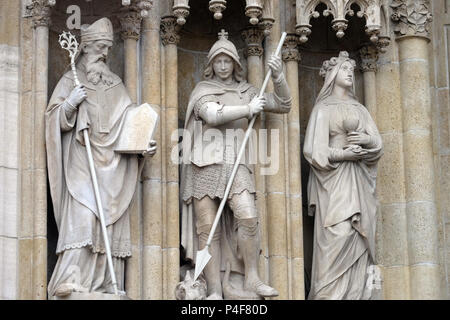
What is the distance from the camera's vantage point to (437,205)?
20.8m

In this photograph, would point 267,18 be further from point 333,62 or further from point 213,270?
point 213,270

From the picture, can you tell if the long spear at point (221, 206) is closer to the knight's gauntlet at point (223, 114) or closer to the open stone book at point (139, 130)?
the knight's gauntlet at point (223, 114)

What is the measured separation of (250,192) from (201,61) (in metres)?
2.04

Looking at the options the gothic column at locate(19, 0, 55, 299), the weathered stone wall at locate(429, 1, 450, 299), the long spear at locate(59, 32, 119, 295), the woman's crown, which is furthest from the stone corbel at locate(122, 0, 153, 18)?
the weathered stone wall at locate(429, 1, 450, 299)

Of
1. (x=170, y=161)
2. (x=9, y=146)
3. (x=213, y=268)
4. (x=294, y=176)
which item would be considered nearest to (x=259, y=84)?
(x=294, y=176)

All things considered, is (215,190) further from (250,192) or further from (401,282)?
(401,282)

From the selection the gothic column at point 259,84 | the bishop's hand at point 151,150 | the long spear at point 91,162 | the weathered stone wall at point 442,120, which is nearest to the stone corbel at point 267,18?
the gothic column at point 259,84

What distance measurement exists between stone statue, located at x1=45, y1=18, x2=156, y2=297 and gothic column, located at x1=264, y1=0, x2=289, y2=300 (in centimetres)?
151

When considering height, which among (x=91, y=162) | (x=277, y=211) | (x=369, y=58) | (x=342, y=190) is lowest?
(x=277, y=211)

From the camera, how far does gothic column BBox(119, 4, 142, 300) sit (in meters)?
19.0

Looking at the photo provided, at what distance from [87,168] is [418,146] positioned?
152 inches

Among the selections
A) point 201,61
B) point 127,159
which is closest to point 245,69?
point 201,61

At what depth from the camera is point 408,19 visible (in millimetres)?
20734

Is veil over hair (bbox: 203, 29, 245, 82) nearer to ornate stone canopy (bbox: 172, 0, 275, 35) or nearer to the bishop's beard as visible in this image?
ornate stone canopy (bbox: 172, 0, 275, 35)
